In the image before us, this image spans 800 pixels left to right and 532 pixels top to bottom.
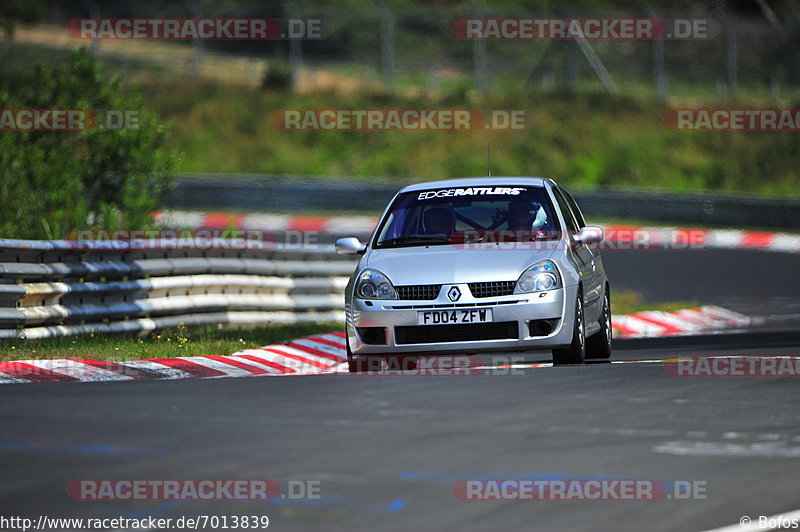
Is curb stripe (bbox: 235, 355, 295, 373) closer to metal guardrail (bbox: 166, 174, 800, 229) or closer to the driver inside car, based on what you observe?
the driver inside car

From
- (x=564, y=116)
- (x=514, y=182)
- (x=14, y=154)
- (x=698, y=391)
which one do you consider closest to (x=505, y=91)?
(x=564, y=116)

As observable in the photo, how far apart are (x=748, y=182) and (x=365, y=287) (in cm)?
3089

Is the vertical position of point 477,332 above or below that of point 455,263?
below

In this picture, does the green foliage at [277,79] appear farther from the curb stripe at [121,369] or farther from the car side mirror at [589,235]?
the curb stripe at [121,369]

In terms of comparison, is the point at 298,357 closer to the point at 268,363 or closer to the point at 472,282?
the point at 268,363

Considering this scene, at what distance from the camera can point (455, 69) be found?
160ft

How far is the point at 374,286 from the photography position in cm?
1122

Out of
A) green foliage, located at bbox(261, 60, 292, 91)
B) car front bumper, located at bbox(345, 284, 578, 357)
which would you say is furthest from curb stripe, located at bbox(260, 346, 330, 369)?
green foliage, located at bbox(261, 60, 292, 91)

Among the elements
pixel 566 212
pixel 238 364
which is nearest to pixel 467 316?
pixel 566 212

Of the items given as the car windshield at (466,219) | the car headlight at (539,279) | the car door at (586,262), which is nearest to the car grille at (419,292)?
the car headlight at (539,279)

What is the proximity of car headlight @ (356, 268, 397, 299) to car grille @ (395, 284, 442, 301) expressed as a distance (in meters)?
0.06

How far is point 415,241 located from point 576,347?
5.14 feet

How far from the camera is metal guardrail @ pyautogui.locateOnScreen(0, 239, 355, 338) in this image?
495 inches

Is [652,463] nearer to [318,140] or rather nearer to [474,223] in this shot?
[474,223]
